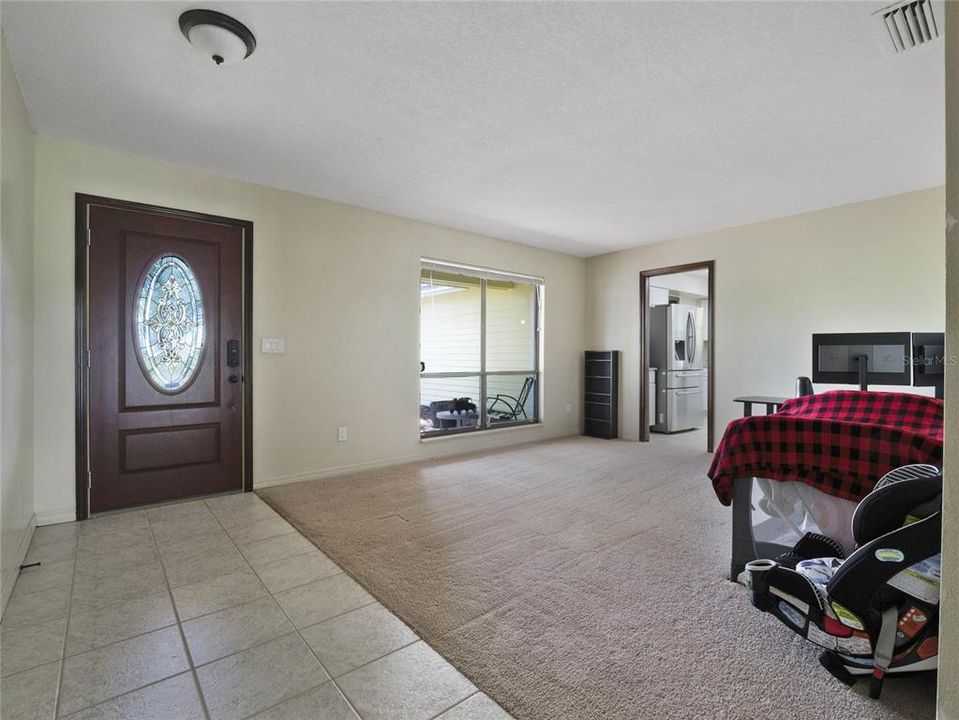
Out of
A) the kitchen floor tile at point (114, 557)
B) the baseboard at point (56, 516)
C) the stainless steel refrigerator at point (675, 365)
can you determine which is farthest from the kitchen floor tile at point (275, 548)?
the stainless steel refrigerator at point (675, 365)

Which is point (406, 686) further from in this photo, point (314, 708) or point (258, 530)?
point (258, 530)

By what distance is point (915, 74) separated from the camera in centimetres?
223

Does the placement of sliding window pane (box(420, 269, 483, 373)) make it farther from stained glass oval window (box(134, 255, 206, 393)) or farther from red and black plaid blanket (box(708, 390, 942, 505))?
red and black plaid blanket (box(708, 390, 942, 505))

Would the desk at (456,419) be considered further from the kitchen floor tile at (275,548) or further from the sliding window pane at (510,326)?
the kitchen floor tile at (275,548)

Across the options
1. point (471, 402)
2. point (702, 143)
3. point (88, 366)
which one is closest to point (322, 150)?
point (88, 366)

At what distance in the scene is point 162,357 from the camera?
131 inches

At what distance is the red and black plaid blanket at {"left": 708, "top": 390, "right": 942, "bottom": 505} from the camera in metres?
1.65

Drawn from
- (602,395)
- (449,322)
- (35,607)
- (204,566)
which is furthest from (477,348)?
(35,607)

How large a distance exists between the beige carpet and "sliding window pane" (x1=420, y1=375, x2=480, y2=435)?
1.11 meters

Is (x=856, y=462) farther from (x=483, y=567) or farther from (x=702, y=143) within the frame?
(x=702, y=143)

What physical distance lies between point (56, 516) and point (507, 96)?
3796 millimetres

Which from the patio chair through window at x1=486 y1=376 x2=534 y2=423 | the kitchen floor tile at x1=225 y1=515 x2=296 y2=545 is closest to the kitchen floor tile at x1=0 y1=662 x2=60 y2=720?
the kitchen floor tile at x1=225 y1=515 x2=296 y2=545

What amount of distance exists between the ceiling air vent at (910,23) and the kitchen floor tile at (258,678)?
332 cm

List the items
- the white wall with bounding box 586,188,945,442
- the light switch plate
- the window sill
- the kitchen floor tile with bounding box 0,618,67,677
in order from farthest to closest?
the window sill
the white wall with bounding box 586,188,945,442
the light switch plate
the kitchen floor tile with bounding box 0,618,67,677
